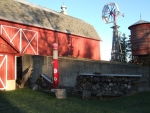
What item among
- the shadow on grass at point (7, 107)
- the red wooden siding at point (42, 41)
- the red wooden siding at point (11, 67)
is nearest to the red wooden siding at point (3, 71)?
the red wooden siding at point (11, 67)

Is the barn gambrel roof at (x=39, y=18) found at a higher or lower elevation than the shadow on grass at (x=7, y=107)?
higher

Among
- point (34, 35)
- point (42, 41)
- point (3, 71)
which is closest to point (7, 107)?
point (3, 71)

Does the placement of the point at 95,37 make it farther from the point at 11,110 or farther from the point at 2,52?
the point at 11,110

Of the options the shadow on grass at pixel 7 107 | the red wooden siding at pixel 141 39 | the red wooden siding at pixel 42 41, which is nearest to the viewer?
the shadow on grass at pixel 7 107

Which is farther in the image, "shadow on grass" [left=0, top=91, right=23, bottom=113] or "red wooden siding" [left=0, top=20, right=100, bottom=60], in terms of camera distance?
"red wooden siding" [left=0, top=20, right=100, bottom=60]

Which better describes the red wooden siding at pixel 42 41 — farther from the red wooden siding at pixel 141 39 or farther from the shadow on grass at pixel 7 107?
the shadow on grass at pixel 7 107

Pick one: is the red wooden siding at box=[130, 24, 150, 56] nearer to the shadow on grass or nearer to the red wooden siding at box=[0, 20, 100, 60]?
the red wooden siding at box=[0, 20, 100, 60]

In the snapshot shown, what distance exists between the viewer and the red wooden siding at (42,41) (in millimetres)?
18641

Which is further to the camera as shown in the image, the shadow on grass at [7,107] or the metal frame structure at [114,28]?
the metal frame structure at [114,28]

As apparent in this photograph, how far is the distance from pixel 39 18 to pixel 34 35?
2.35m

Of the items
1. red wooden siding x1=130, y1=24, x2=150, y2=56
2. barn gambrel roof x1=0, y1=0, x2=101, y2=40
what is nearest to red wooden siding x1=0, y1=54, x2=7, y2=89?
barn gambrel roof x1=0, y1=0, x2=101, y2=40

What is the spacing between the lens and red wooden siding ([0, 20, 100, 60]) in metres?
18.6

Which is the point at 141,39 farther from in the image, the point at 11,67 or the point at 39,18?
the point at 11,67

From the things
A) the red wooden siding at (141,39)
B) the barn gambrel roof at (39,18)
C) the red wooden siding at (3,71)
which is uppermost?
the barn gambrel roof at (39,18)
